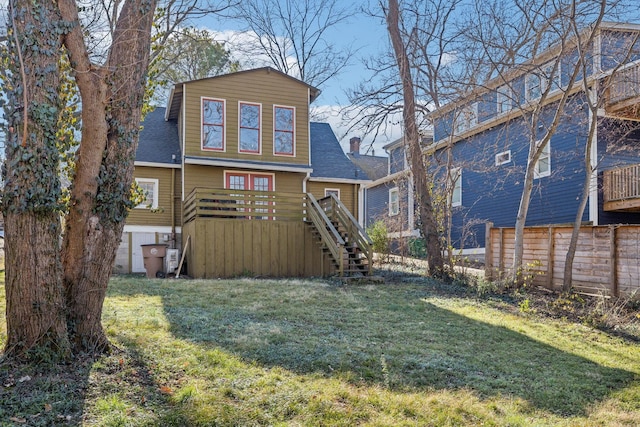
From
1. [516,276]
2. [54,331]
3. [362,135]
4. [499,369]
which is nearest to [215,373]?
[54,331]

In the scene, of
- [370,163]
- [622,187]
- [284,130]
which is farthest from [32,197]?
[370,163]

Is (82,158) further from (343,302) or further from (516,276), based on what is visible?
(516,276)

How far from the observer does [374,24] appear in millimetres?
11773

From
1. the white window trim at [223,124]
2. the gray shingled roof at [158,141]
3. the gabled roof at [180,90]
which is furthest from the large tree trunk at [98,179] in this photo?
the gray shingled roof at [158,141]

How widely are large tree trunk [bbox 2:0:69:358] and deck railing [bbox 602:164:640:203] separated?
12543 millimetres

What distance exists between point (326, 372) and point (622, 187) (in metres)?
11.2

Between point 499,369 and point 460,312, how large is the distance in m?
2.60

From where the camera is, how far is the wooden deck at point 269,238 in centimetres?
1111

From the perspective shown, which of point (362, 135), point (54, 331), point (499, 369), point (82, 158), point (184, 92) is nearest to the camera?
point (54, 331)

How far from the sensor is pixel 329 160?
16312mm

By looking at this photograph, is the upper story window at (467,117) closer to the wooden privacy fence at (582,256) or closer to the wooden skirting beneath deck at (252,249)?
the wooden privacy fence at (582,256)

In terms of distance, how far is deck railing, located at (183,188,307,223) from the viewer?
445 inches

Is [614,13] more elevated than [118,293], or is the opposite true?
[614,13]

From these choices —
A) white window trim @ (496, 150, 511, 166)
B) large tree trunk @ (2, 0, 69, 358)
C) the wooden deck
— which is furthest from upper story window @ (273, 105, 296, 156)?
large tree trunk @ (2, 0, 69, 358)
